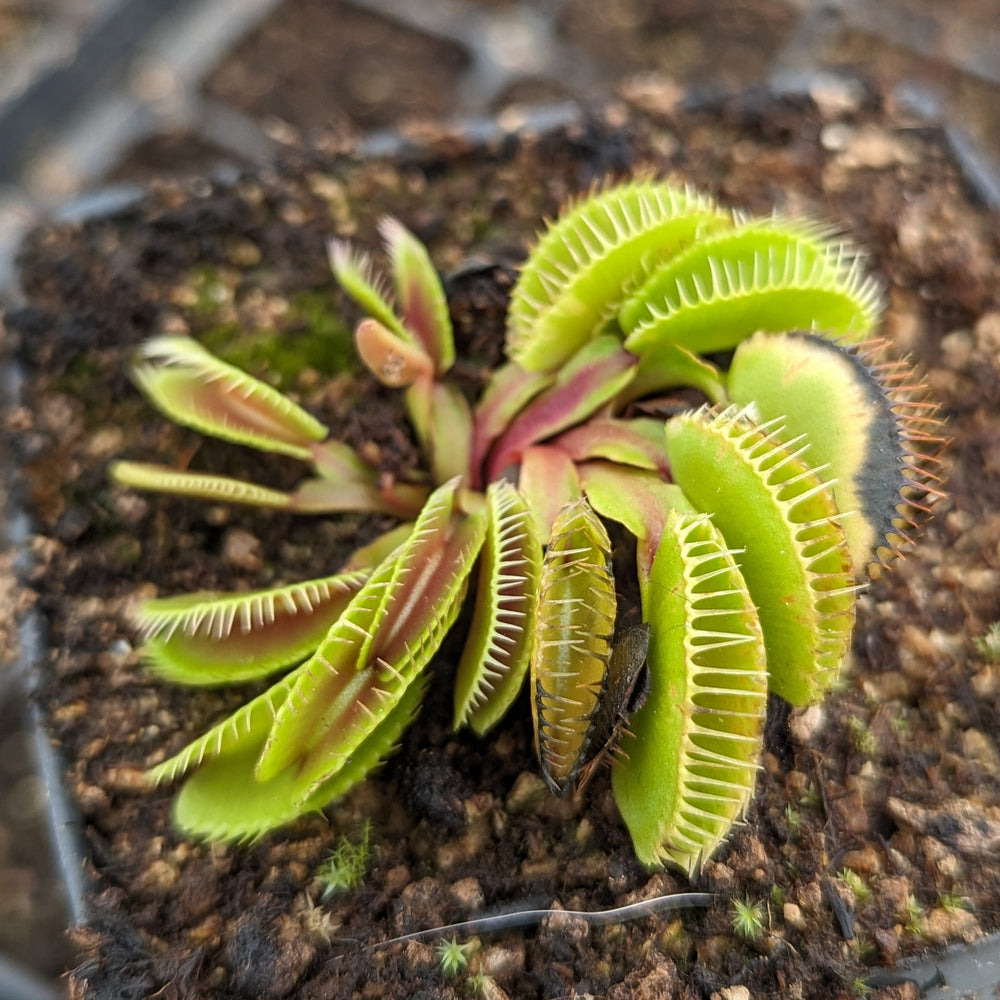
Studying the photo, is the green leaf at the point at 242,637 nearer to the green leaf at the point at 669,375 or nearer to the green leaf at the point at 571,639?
the green leaf at the point at 571,639

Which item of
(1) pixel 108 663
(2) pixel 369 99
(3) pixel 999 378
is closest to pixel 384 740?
(1) pixel 108 663

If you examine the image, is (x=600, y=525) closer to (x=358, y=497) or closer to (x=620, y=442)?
(x=620, y=442)

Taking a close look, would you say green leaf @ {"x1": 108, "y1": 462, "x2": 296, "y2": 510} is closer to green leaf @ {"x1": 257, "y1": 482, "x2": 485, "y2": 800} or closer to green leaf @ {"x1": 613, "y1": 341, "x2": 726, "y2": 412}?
green leaf @ {"x1": 257, "y1": 482, "x2": 485, "y2": 800}

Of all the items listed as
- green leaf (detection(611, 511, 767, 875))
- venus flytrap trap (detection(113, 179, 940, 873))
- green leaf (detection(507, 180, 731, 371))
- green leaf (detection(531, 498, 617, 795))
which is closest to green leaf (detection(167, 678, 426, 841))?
venus flytrap trap (detection(113, 179, 940, 873))

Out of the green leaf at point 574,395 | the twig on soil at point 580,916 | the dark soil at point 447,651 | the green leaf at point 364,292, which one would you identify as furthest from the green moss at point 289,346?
the twig on soil at point 580,916

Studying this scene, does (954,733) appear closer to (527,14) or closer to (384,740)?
(384,740)
